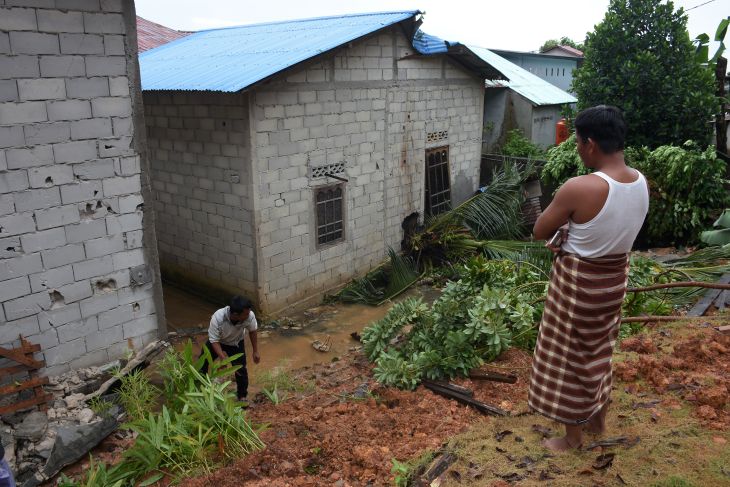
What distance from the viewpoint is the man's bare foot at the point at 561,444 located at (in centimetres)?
297

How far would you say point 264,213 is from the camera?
7.92m

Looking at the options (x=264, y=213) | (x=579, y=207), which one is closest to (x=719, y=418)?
(x=579, y=207)

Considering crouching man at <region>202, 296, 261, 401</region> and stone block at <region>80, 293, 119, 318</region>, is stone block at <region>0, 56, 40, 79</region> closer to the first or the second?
stone block at <region>80, 293, 119, 318</region>

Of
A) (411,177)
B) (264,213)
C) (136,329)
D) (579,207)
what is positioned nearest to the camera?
(579,207)

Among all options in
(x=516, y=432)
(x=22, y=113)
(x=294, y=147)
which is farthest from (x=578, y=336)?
(x=294, y=147)

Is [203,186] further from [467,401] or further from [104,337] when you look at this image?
[467,401]

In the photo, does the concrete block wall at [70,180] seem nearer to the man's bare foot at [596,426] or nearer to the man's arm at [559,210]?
the man's arm at [559,210]

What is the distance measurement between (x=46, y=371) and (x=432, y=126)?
317 inches

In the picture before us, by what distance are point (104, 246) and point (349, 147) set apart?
4754 mm

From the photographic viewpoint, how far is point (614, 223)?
2.50m

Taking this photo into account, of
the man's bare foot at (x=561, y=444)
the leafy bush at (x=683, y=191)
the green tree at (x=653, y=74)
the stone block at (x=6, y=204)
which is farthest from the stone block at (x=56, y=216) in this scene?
the green tree at (x=653, y=74)

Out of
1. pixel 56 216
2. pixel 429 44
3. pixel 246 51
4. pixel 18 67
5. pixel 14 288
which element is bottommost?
pixel 14 288

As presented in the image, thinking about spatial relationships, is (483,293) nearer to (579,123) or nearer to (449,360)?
(449,360)

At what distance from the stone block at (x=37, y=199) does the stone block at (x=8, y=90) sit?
0.76 m
